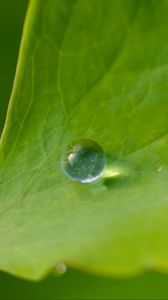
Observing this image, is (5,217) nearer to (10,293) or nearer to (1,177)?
(1,177)

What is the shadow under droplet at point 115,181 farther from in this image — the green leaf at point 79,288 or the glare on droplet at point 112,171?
the green leaf at point 79,288

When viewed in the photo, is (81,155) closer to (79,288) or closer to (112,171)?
(112,171)

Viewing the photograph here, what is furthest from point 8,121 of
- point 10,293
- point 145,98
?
point 10,293

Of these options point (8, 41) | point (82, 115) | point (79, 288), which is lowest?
point (79, 288)

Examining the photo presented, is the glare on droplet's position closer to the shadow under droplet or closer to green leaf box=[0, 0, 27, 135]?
the shadow under droplet

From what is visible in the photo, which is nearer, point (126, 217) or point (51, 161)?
point (126, 217)

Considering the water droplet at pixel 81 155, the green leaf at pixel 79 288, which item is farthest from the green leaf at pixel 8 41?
the water droplet at pixel 81 155

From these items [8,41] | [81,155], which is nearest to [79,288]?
[81,155]
